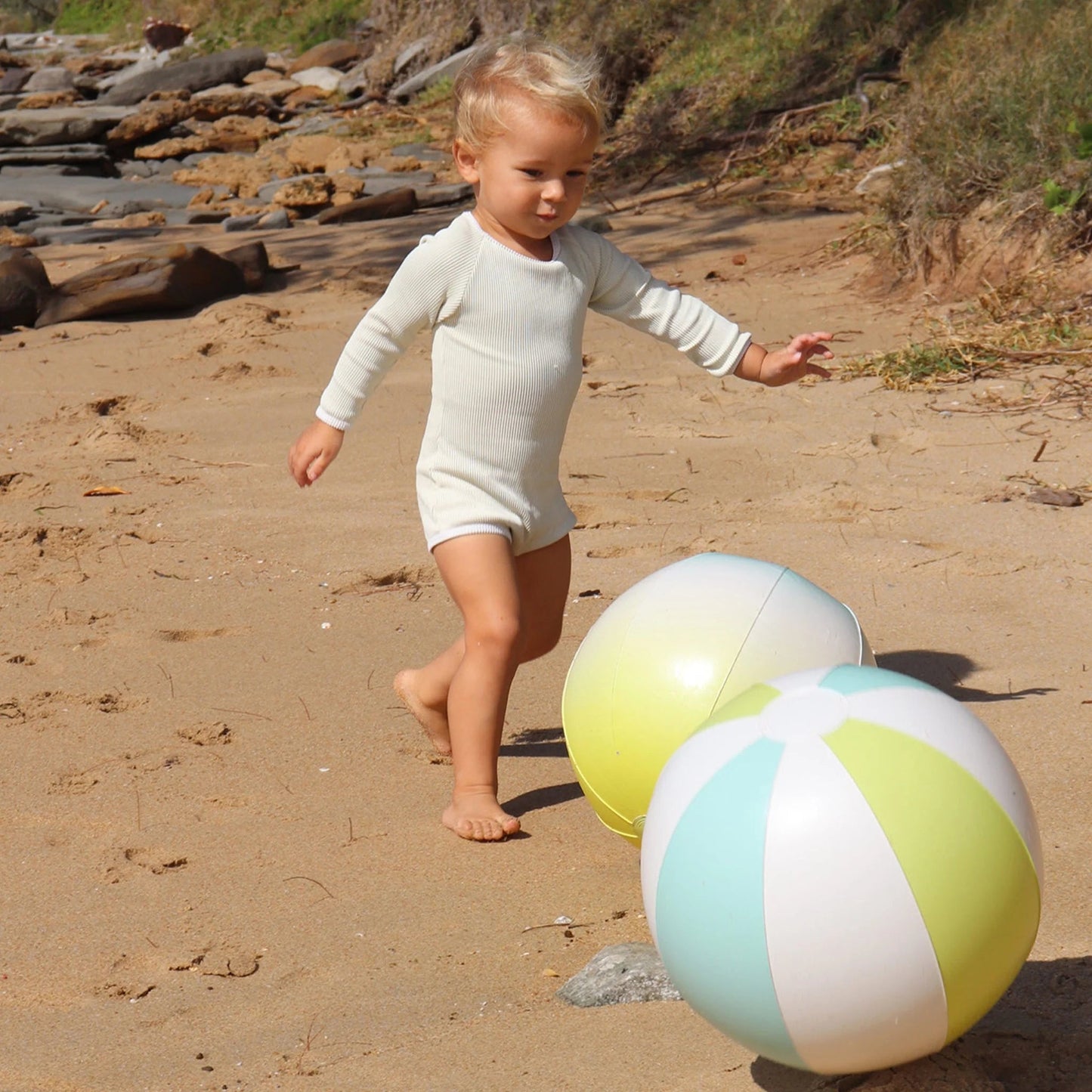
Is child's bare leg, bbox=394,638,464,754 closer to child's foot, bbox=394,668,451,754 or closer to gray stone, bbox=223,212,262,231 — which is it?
child's foot, bbox=394,668,451,754

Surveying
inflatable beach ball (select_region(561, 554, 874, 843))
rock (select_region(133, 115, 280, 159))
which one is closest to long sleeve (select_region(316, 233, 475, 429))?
inflatable beach ball (select_region(561, 554, 874, 843))

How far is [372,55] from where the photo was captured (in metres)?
19.8

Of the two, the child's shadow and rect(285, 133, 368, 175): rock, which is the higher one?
the child's shadow

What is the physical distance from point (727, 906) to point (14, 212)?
12.6m

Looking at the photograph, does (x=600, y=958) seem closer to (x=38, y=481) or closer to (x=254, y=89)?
(x=38, y=481)

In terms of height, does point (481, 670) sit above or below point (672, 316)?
below

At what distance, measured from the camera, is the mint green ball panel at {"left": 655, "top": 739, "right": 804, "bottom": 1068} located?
6.73 ft

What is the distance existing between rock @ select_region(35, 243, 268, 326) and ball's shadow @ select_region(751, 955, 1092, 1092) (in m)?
7.25

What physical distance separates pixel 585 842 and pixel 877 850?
1.35 meters

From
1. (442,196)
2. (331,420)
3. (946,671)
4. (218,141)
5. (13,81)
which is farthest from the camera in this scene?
(13,81)

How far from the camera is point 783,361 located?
3.52 metres

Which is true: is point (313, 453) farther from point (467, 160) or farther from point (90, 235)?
point (90, 235)

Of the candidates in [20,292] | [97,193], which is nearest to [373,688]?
[20,292]

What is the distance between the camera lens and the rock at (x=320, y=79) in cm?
2016
